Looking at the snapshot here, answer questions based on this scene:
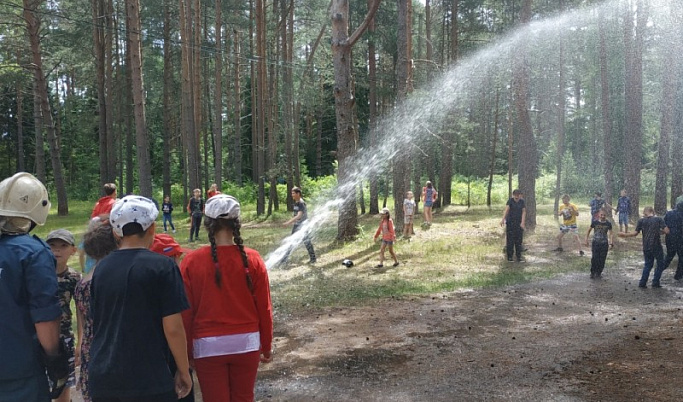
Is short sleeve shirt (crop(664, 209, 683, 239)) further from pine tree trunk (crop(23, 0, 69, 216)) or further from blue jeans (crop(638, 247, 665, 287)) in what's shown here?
pine tree trunk (crop(23, 0, 69, 216))

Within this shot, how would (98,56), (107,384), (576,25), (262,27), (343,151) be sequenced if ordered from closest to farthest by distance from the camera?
(107,384) → (343,151) → (262,27) → (98,56) → (576,25)

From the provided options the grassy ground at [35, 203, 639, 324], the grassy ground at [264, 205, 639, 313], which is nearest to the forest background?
the grassy ground at [35, 203, 639, 324]

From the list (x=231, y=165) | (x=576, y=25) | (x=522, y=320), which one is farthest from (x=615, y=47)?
(x=522, y=320)

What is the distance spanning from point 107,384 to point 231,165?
4604cm

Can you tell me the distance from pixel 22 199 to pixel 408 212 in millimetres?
14796

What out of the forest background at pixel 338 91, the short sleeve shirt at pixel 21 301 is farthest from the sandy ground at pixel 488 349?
the forest background at pixel 338 91

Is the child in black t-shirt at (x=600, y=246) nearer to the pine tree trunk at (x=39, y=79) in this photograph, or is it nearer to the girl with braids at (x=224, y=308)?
the girl with braids at (x=224, y=308)

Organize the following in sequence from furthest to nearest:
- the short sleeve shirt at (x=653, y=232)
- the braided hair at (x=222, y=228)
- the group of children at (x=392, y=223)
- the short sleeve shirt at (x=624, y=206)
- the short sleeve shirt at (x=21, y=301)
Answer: the short sleeve shirt at (x=624, y=206) → the group of children at (x=392, y=223) → the short sleeve shirt at (x=653, y=232) → the braided hair at (x=222, y=228) → the short sleeve shirt at (x=21, y=301)

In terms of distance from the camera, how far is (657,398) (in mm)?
5340

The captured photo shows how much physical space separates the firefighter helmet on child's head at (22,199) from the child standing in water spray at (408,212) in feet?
47.8

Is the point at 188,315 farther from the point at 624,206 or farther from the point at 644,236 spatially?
the point at 624,206

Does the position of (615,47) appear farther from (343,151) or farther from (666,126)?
(343,151)

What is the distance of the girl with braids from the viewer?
3396mm

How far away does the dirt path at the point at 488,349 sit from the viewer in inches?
225
